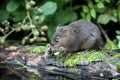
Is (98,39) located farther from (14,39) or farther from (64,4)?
(14,39)

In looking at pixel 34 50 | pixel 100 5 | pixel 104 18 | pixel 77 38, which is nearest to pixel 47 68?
pixel 34 50

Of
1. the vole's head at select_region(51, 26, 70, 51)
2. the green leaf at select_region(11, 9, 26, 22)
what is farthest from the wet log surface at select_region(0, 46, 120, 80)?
the green leaf at select_region(11, 9, 26, 22)

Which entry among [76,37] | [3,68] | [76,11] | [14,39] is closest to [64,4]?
[76,11]

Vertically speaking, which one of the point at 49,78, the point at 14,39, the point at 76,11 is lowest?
the point at 49,78

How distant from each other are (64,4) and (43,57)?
1.85 metres

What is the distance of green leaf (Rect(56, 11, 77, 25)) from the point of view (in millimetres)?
5504

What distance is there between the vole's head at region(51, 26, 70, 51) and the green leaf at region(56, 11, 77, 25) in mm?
1252

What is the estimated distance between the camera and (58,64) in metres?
3.92

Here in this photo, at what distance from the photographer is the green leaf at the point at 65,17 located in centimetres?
550

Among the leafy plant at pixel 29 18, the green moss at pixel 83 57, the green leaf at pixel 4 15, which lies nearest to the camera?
the green moss at pixel 83 57

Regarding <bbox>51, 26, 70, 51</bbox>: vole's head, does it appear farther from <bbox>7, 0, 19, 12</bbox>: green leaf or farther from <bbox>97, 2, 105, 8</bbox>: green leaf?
<bbox>7, 0, 19, 12</bbox>: green leaf

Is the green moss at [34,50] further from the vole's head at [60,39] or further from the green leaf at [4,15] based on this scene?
the green leaf at [4,15]

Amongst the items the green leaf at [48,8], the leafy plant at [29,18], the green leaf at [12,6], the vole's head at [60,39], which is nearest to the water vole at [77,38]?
the vole's head at [60,39]

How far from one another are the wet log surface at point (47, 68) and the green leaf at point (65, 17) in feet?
4.20
